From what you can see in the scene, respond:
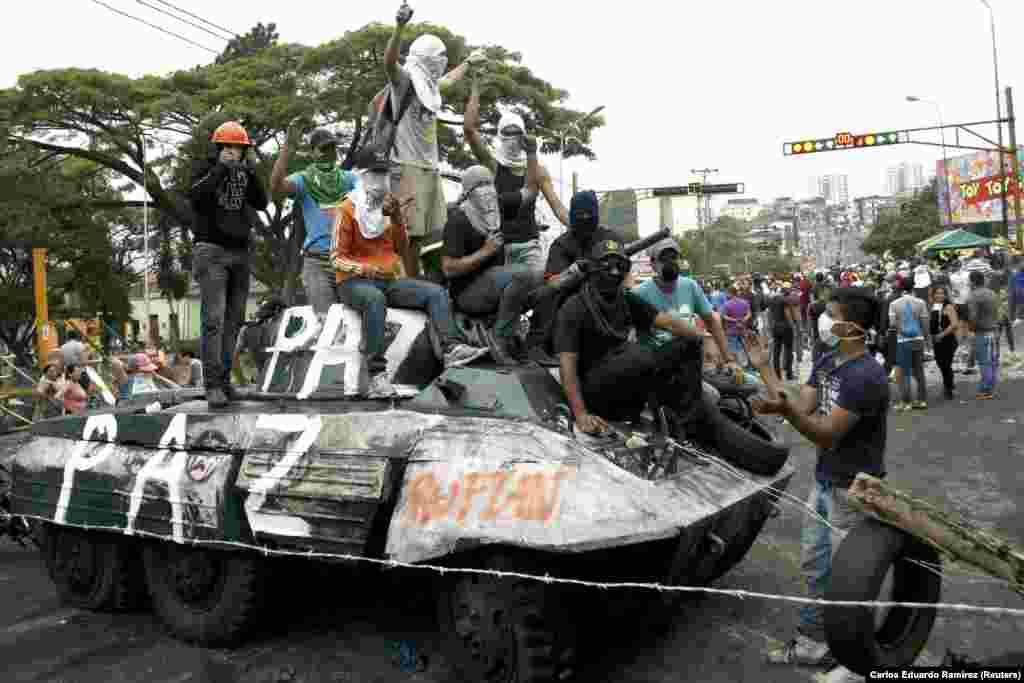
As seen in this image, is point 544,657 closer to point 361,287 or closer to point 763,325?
point 361,287

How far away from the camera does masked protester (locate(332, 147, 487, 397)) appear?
601 cm

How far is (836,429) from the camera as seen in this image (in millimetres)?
4660

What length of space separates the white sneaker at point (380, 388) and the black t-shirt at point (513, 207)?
1668mm

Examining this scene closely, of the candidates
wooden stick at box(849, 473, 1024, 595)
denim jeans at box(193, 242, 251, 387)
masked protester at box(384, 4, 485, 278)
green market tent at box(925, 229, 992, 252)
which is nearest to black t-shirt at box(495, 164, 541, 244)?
masked protester at box(384, 4, 485, 278)

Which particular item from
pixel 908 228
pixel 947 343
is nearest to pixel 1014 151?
pixel 947 343

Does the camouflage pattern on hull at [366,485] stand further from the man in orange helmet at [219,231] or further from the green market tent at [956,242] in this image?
the green market tent at [956,242]

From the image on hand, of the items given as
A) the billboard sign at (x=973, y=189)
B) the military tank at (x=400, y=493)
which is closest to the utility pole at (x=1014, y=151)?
the billboard sign at (x=973, y=189)

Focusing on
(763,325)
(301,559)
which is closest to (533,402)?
(301,559)

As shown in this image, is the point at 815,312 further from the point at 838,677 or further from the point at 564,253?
the point at 838,677

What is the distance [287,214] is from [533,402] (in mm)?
23799

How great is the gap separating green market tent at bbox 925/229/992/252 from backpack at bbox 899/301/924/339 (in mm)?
23526

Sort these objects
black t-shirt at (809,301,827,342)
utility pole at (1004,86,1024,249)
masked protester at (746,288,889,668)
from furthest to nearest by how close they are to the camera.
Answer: utility pole at (1004,86,1024,249) < black t-shirt at (809,301,827,342) < masked protester at (746,288,889,668)

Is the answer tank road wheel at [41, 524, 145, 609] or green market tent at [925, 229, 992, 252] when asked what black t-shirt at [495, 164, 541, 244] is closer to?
tank road wheel at [41, 524, 145, 609]

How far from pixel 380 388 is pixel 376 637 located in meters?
1.52
